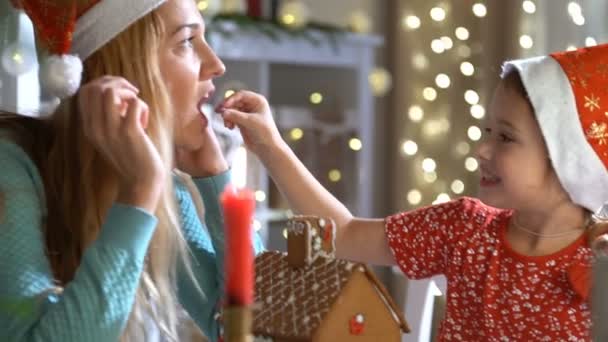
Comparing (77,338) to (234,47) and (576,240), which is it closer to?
(576,240)

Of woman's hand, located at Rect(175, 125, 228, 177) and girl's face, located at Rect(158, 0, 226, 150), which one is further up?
girl's face, located at Rect(158, 0, 226, 150)

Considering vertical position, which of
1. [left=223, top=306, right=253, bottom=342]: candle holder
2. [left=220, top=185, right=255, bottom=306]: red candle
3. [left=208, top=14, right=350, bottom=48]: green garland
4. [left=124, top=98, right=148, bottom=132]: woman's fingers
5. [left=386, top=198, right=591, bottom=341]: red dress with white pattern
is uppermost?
[left=208, top=14, right=350, bottom=48]: green garland

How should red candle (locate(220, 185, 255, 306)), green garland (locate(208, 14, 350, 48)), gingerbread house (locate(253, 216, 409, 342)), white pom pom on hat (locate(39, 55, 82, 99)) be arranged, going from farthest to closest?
1. green garland (locate(208, 14, 350, 48))
2. white pom pom on hat (locate(39, 55, 82, 99))
3. gingerbread house (locate(253, 216, 409, 342))
4. red candle (locate(220, 185, 255, 306))

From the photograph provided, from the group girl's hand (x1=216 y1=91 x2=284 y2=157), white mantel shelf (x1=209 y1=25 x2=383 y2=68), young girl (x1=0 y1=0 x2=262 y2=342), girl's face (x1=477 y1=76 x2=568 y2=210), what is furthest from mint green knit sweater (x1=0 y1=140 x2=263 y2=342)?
white mantel shelf (x1=209 y1=25 x2=383 y2=68)

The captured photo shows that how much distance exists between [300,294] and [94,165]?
1.44 ft

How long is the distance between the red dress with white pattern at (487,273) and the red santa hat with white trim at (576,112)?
0.11 m

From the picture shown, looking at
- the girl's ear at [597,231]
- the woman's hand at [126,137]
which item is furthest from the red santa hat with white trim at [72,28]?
the girl's ear at [597,231]

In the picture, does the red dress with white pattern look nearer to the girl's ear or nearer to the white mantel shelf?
the girl's ear

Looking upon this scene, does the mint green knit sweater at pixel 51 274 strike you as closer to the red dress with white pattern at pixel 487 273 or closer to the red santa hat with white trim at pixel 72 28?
the red santa hat with white trim at pixel 72 28

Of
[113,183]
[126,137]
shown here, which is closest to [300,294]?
[126,137]

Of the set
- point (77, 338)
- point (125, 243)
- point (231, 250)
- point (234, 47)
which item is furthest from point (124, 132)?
point (234, 47)

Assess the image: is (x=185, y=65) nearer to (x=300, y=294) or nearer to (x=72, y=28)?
(x=72, y=28)

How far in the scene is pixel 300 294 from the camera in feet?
3.20

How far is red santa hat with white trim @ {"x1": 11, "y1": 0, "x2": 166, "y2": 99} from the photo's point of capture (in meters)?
1.20
